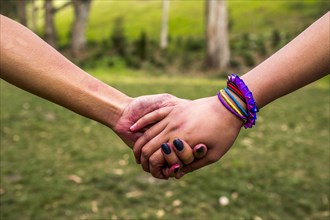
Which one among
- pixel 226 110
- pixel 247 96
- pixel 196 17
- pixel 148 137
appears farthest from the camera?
pixel 196 17

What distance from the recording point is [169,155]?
2.56m

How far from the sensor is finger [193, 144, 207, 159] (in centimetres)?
253

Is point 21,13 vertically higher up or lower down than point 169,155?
lower down

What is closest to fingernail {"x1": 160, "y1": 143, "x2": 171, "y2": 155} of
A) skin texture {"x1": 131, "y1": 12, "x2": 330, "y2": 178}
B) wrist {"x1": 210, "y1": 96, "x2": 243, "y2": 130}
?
skin texture {"x1": 131, "y1": 12, "x2": 330, "y2": 178}

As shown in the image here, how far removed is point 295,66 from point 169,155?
0.90m

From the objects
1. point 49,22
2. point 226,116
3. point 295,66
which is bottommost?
point 49,22

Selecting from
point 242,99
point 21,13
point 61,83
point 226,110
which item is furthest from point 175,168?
point 21,13

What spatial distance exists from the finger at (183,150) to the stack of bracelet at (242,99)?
341mm

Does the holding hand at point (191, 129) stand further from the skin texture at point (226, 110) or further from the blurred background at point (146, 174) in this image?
the blurred background at point (146, 174)

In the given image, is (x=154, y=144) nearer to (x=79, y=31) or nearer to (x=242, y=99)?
(x=242, y=99)

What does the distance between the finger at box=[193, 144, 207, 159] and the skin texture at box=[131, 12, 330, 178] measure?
43 millimetres

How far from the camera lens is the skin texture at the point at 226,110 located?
224cm

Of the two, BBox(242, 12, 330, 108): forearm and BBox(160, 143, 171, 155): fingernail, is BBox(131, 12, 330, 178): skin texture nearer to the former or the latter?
BBox(242, 12, 330, 108): forearm

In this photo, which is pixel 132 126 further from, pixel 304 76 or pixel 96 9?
pixel 96 9
